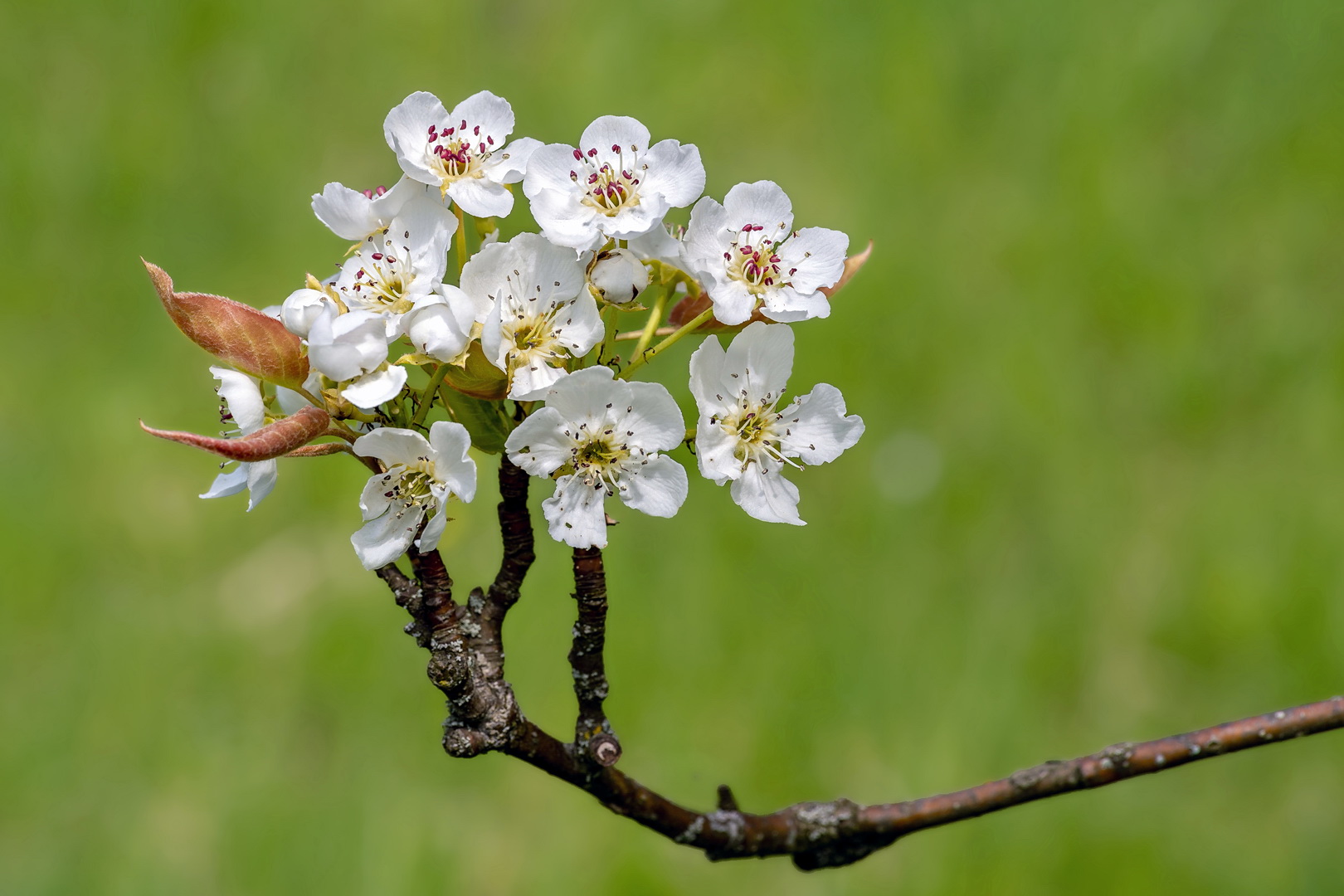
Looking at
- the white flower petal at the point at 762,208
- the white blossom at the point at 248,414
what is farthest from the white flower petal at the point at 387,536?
the white flower petal at the point at 762,208

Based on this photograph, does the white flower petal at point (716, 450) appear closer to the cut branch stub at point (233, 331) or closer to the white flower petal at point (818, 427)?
the white flower petal at point (818, 427)

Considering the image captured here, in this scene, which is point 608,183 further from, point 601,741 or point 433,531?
point 601,741

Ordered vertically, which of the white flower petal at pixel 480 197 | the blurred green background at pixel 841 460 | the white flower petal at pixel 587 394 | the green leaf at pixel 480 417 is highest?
the blurred green background at pixel 841 460

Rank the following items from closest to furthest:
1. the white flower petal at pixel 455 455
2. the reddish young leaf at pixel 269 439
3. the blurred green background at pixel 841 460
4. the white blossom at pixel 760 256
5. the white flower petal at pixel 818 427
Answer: the reddish young leaf at pixel 269 439 → the white flower petal at pixel 455 455 → the white blossom at pixel 760 256 → the white flower petal at pixel 818 427 → the blurred green background at pixel 841 460

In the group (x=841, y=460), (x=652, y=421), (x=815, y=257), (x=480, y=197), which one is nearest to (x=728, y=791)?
(x=652, y=421)

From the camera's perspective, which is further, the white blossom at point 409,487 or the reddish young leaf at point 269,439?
the white blossom at point 409,487

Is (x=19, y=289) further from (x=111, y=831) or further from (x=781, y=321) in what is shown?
(x=781, y=321)
